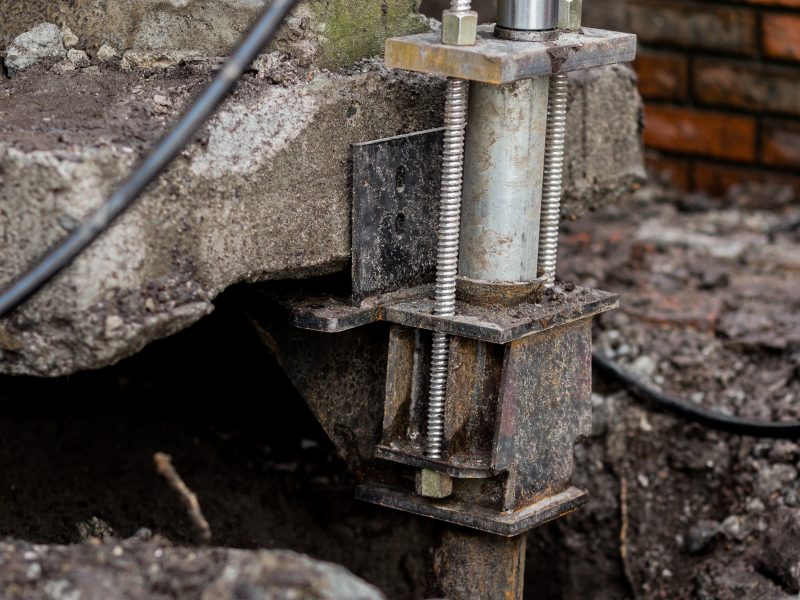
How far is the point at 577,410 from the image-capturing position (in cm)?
215

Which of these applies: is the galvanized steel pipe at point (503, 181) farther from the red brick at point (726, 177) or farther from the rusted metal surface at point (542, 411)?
the red brick at point (726, 177)

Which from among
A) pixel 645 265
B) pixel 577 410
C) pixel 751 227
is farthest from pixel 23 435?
pixel 751 227

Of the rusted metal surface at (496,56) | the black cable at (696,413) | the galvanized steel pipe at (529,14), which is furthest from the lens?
the black cable at (696,413)

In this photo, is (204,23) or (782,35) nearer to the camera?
(204,23)

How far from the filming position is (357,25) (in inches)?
79.8

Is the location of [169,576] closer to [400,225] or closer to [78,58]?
[400,225]

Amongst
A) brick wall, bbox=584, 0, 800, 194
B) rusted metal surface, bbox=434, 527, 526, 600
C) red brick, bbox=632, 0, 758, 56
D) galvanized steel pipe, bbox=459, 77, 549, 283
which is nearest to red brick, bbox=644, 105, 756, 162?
brick wall, bbox=584, 0, 800, 194

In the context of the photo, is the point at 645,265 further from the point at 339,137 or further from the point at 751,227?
the point at 339,137

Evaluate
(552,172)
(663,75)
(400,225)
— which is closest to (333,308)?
(400,225)

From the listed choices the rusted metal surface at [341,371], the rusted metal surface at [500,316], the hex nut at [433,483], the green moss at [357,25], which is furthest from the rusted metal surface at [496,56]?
the hex nut at [433,483]

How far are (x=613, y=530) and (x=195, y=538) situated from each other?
916 millimetres

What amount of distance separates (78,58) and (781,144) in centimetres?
228

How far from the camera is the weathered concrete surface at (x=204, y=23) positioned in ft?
6.47

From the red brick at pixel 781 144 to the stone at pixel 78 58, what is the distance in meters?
2.23
